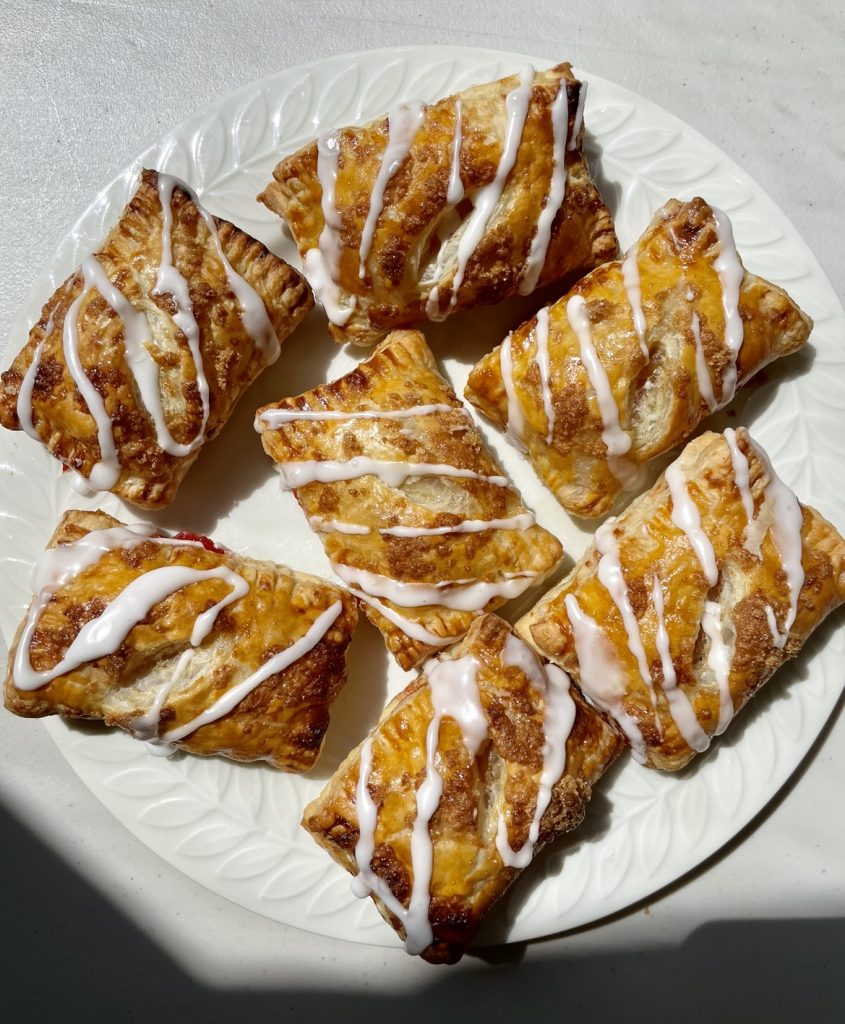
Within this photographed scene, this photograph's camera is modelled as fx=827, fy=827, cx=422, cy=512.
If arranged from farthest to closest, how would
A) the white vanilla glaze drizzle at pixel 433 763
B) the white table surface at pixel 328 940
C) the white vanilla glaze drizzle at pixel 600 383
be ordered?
1. the white table surface at pixel 328 940
2. the white vanilla glaze drizzle at pixel 600 383
3. the white vanilla glaze drizzle at pixel 433 763

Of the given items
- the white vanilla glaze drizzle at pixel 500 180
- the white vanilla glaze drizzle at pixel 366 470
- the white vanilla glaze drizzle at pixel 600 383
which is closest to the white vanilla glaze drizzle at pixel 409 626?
the white vanilla glaze drizzle at pixel 366 470

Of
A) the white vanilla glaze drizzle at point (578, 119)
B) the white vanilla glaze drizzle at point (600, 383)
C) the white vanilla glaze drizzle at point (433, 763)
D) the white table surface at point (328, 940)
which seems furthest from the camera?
the white table surface at point (328, 940)

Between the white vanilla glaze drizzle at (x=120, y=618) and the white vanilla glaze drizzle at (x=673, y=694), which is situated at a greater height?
the white vanilla glaze drizzle at (x=120, y=618)

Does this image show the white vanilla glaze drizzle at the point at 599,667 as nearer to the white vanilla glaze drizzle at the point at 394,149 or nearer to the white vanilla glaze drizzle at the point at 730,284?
the white vanilla glaze drizzle at the point at 730,284

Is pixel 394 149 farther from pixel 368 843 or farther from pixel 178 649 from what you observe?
pixel 368 843

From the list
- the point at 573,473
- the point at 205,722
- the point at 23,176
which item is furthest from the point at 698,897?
the point at 23,176

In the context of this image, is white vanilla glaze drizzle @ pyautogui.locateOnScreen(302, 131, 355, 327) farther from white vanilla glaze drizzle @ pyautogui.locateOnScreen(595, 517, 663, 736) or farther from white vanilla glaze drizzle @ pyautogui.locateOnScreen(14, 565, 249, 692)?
white vanilla glaze drizzle @ pyautogui.locateOnScreen(595, 517, 663, 736)

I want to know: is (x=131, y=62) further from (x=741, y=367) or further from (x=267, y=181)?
(x=741, y=367)

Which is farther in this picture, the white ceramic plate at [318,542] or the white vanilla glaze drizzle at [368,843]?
the white ceramic plate at [318,542]
